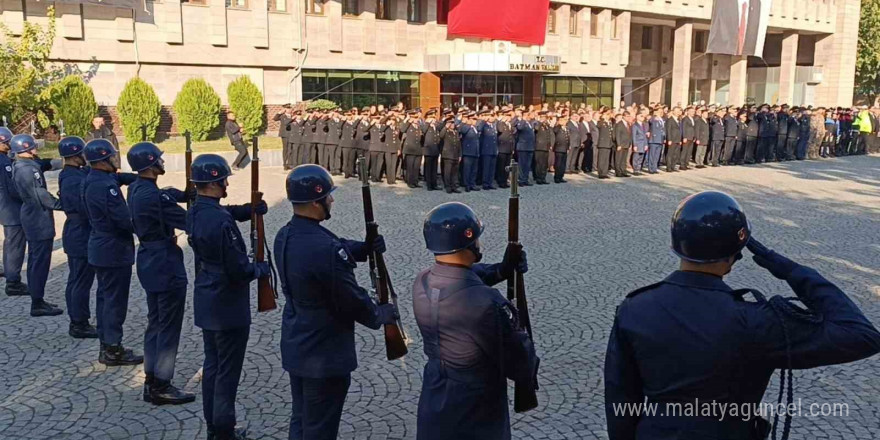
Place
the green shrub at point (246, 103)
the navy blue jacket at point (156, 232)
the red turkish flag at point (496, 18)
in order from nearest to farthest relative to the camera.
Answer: the navy blue jacket at point (156, 232) → the green shrub at point (246, 103) → the red turkish flag at point (496, 18)

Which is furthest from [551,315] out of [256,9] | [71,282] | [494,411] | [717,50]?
[717,50]

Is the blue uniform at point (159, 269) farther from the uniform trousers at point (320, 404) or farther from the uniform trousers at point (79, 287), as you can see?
the uniform trousers at point (320, 404)

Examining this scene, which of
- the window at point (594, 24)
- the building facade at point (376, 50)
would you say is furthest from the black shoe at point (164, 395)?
the window at point (594, 24)

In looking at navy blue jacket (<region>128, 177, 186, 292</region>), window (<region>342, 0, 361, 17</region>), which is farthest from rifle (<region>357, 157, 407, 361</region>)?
window (<region>342, 0, 361, 17</region>)

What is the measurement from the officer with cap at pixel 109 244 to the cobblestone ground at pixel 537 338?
26 centimetres

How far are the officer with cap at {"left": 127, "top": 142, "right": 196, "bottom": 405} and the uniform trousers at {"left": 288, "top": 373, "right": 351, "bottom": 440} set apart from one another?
1.77 metres

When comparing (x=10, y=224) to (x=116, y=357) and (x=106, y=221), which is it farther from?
(x=116, y=357)

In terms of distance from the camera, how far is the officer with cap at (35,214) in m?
7.41

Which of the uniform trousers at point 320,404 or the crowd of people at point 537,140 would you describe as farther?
the crowd of people at point 537,140

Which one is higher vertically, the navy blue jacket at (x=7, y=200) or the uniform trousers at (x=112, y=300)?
the navy blue jacket at (x=7, y=200)

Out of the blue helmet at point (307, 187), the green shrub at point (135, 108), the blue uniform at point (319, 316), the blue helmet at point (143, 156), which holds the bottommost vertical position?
the blue uniform at point (319, 316)

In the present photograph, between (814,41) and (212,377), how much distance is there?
56.3 meters

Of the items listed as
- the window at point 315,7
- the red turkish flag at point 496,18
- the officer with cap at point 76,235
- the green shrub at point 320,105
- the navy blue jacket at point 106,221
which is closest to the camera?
the navy blue jacket at point 106,221

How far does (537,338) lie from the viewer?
6.50 meters
